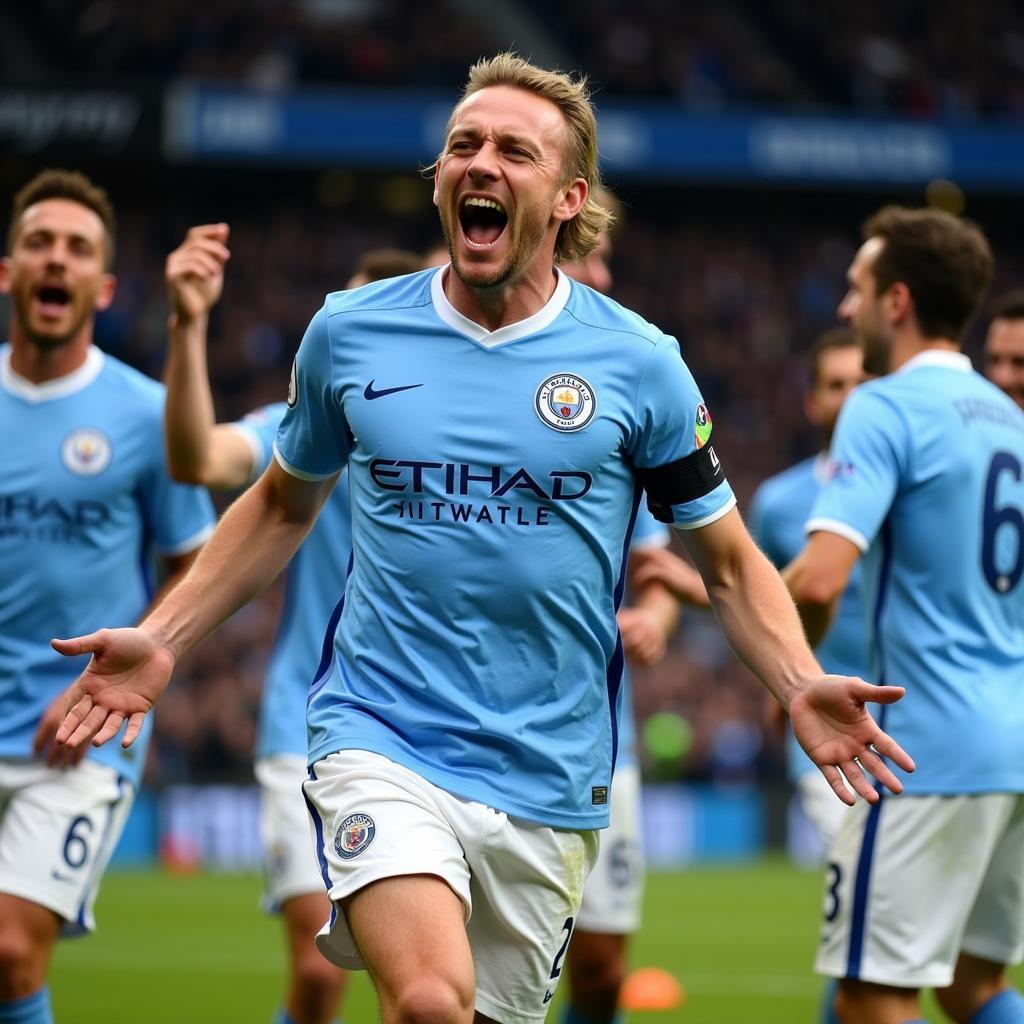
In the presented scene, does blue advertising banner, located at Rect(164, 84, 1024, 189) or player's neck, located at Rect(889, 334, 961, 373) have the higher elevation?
blue advertising banner, located at Rect(164, 84, 1024, 189)

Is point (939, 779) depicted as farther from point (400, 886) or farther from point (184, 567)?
point (184, 567)

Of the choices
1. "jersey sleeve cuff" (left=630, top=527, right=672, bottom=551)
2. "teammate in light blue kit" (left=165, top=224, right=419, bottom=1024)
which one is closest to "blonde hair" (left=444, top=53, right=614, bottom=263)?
"teammate in light blue kit" (left=165, top=224, right=419, bottom=1024)

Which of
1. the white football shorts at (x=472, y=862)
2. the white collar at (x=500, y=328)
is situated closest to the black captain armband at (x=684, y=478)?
the white collar at (x=500, y=328)

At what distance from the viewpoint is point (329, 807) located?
162 inches

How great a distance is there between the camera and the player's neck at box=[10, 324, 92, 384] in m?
6.20

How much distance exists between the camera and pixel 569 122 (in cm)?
455

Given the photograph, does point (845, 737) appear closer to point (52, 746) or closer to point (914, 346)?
point (914, 346)

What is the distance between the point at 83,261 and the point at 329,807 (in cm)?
282

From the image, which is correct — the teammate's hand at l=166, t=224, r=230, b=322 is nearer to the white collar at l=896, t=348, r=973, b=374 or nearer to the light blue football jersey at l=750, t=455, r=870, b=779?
the white collar at l=896, t=348, r=973, b=374

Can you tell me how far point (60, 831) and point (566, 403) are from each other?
2313 mm

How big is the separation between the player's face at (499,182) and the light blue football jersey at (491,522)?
0.53 ft

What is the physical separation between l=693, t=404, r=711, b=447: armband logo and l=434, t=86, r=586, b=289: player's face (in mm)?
514

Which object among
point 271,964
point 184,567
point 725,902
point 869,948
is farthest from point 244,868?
point 869,948

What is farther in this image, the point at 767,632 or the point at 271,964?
the point at 271,964
